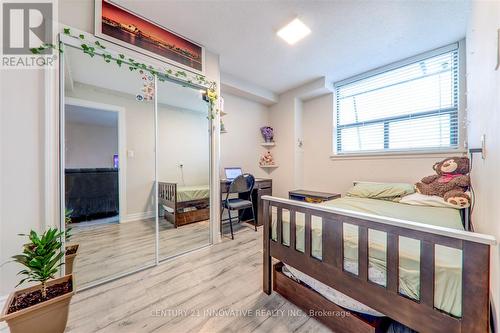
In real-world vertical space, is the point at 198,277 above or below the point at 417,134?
below

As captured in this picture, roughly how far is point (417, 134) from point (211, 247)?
3.16 m

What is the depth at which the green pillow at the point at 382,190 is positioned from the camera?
7.92 ft

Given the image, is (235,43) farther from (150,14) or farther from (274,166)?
(274,166)

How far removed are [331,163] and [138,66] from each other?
3.12 meters

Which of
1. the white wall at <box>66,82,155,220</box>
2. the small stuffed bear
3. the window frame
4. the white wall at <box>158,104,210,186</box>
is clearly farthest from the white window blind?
the white wall at <box>66,82,155,220</box>

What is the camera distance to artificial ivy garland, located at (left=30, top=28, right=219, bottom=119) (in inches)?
63.1

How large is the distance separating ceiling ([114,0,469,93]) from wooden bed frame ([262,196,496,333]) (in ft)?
5.99

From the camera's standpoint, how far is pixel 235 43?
2.39 m

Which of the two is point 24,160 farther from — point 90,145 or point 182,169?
point 182,169

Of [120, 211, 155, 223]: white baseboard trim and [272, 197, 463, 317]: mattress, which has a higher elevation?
[272, 197, 463, 317]: mattress

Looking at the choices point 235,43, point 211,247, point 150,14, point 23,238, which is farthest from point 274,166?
point 23,238

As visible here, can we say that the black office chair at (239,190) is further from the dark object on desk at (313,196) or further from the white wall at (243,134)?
the dark object on desk at (313,196)

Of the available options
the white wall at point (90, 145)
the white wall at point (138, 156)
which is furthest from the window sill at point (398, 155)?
the white wall at point (90, 145)

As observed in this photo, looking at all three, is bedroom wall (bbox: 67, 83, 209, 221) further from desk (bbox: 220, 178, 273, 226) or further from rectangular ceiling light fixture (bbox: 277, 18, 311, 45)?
rectangular ceiling light fixture (bbox: 277, 18, 311, 45)
